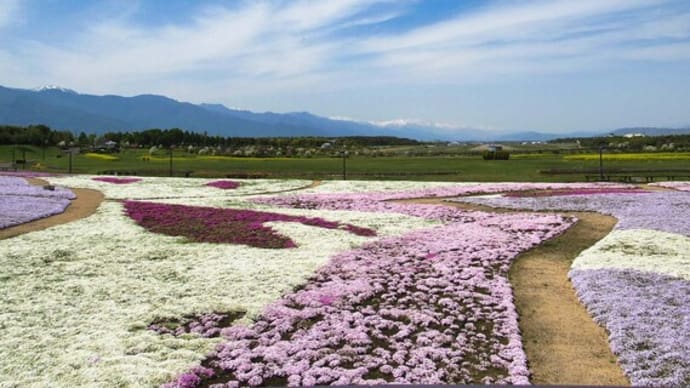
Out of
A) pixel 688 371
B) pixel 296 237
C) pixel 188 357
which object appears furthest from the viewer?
pixel 296 237

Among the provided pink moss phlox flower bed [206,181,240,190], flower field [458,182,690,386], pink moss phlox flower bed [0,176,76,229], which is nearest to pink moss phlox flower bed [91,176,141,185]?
pink moss phlox flower bed [206,181,240,190]

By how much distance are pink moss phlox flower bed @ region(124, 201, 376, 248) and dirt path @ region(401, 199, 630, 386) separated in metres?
9.70

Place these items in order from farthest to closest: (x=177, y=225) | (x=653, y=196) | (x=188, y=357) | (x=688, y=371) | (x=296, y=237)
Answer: (x=653, y=196) → (x=177, y=225) → (x=296, y=237) → (x=188, y=357) → (x=688, y=371)

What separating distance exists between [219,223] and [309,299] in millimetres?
16648

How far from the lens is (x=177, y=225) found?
3072 centimetres

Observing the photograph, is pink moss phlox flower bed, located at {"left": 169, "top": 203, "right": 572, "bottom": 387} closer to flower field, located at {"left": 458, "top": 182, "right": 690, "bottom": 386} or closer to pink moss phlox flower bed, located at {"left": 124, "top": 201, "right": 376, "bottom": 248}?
flower field, located at {"left": 458, "top": 182, "right": 690, "bottom": 386}

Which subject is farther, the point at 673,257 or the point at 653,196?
the point at 653,196

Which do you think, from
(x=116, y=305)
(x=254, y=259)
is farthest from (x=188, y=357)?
(x=254, y=259)

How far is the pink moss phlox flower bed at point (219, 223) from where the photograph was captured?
26.4 meters

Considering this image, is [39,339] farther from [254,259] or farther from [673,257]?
[673,257]

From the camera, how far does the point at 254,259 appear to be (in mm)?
21625

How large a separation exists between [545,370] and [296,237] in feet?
54.9

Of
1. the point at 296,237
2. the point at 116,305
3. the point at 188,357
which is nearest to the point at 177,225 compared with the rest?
the point at 296,237

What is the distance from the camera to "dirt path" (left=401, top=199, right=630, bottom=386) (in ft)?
36.4
